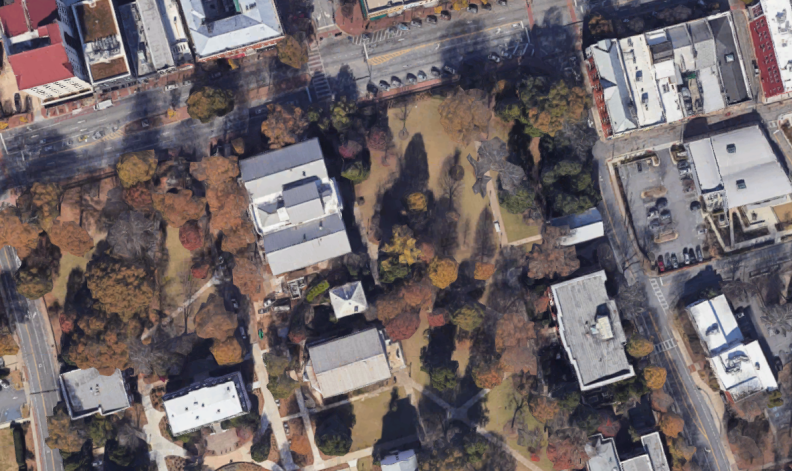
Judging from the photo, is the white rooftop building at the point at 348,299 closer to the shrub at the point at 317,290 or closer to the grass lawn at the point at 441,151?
the shrub at the point at 317,290

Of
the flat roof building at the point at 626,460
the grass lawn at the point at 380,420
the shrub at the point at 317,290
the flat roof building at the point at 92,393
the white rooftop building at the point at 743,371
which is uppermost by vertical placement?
the shrub at the point at 317,290

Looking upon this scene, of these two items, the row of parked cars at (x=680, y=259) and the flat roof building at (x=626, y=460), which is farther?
the row of parked cars at (x=680, y=259)

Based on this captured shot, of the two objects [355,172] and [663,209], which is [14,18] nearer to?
[355,172]

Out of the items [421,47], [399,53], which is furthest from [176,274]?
[421,47]

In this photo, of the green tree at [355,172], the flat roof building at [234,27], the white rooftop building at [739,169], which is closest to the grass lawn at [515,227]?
the green tree at [355,172]

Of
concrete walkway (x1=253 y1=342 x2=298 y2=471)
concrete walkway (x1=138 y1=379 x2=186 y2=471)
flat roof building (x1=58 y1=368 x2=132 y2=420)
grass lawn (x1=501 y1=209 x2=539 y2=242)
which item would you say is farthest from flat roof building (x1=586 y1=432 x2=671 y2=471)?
flat roof building (x1=58 y1=368 x2=132 y2=420)

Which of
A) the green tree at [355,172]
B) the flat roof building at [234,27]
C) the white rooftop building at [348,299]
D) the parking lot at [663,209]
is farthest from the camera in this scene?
the parking lot at [663,209]

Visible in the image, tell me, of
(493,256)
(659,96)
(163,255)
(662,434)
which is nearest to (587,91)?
(659,96)

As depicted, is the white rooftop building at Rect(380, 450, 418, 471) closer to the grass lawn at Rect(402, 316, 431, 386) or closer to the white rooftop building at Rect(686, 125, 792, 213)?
the grass lawn at Rect(402, 316, 431, 386)

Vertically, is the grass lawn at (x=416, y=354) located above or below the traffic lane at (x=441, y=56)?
below
